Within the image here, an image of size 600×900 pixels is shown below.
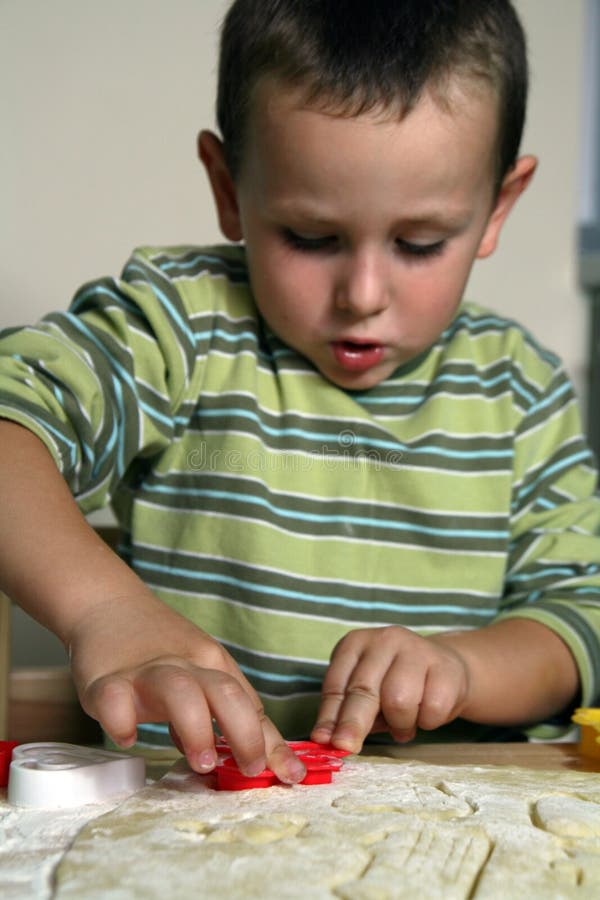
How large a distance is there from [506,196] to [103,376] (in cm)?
38

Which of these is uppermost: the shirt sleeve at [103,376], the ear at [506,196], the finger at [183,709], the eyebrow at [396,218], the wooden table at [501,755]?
the ear at [506,196]

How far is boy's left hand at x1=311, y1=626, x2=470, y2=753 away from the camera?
0.67 metres

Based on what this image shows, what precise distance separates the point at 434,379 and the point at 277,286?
0.67ft

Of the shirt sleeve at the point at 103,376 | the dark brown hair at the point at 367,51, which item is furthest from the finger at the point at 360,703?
the dark brown hair at the point at 367,51

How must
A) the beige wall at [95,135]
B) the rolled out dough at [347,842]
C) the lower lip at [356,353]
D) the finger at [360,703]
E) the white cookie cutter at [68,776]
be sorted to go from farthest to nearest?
the beige wall at [95,135]
the lower lip at [356,353]
the finger at [360,703]
the white cookie cutter at [68,776]
the rolled out dough at [347,842]

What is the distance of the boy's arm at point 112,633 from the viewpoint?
0.51 metres

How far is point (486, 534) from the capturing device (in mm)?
928

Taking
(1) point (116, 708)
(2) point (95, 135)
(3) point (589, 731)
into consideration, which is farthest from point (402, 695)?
(2) point (95, 135)

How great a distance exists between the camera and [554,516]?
0.95 m

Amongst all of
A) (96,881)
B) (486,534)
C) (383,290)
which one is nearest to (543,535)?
(486,534)

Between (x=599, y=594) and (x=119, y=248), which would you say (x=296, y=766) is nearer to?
(x=599, y=594)

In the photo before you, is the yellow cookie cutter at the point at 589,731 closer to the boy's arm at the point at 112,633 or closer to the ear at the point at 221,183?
the boy's arm at the point at 112,633

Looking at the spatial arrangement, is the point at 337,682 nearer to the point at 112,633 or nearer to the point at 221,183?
the point at 112,633

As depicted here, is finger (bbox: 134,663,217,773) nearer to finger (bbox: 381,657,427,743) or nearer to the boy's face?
finger (bbox: 381,657,427,743)
